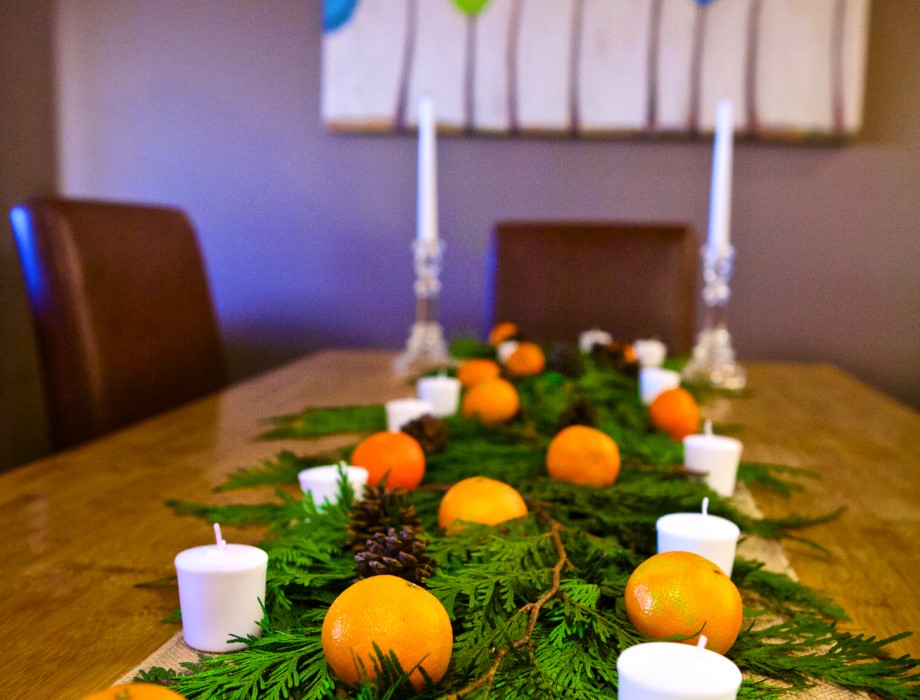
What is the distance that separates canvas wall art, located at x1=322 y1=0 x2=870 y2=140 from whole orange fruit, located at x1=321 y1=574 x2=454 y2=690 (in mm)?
2188

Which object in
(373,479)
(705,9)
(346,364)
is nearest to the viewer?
(373,479)

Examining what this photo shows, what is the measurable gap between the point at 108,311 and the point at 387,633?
1.19 metres

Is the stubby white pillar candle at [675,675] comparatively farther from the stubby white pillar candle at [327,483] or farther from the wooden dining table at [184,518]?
the stubby white pillar candle at [327,483]

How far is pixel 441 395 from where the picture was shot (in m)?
1.17

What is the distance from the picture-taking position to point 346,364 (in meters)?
1.83

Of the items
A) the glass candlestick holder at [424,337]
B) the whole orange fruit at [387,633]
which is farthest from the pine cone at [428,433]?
the glass candlestick holder at [424,337]

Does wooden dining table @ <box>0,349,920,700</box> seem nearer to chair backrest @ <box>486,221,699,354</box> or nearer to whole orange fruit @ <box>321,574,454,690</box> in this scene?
whole orange fruit @ <box>321,574,454,690</box>

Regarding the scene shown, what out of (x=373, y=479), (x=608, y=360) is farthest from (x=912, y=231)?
(x=373, y=479)

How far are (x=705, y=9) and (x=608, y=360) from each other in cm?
139

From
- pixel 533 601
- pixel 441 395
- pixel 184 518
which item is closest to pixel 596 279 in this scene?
pixel 441 395

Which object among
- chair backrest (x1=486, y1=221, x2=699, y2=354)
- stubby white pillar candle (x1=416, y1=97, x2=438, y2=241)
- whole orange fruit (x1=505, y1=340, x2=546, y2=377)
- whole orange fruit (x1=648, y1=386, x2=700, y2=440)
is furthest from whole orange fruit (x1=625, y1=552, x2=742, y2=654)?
chair backrest (x1=486, y1=221, x2=699, y2=354)

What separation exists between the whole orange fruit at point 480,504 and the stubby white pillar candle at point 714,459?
0.26 m

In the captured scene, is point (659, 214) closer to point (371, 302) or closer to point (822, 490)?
point (371, 302)

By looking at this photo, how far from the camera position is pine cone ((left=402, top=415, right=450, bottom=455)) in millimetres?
925
